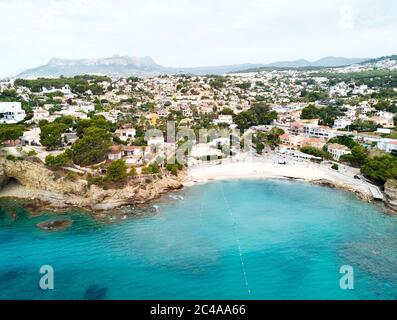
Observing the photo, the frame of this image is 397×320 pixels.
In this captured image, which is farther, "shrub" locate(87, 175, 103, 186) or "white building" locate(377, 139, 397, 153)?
"white building" locate(377, 139, 397, 153)

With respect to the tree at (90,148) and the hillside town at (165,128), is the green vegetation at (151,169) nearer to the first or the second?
the hillside town at (165,128)

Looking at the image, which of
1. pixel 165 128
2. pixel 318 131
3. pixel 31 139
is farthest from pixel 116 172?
pixel 318 131

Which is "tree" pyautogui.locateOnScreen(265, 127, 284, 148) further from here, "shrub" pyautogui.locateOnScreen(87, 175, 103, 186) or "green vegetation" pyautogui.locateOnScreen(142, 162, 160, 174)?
"shrub" pyautogui.locateOnScreen(87, 175, 103, 186)

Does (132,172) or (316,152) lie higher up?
(132,172)

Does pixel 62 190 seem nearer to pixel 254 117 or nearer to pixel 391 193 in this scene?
pixel 391 193

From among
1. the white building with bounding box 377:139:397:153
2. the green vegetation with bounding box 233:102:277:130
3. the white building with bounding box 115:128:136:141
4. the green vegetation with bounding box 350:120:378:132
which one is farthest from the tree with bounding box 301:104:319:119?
the white building with bounding box 115:128:136:141

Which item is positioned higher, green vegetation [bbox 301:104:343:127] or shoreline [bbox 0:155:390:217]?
green vegetation [bbox 301:104:343:127]
